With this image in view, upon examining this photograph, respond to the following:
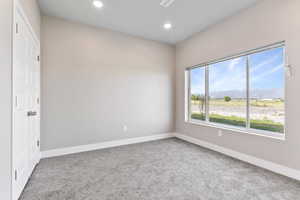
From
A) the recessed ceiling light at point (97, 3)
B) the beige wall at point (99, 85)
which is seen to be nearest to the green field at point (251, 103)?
the beige wall at point (99, 85)

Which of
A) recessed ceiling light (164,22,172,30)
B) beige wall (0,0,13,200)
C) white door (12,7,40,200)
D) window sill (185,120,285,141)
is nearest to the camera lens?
beige wall (0,0,13,200)

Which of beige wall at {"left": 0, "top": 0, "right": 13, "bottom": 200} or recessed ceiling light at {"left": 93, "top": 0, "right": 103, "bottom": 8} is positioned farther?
recessed ceiling light at {"left": 93, "top": 0, "right": 103, "bottom": 8}

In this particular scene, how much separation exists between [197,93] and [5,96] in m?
3.84

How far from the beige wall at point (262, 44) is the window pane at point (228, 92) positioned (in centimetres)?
29

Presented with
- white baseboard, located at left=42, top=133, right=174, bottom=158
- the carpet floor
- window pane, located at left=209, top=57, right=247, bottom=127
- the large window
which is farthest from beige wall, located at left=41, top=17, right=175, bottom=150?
window pane, located at left=209, top=57, right=247, bottom=127

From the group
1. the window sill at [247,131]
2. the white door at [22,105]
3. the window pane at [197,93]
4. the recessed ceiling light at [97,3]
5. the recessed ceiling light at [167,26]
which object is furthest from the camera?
the window pane at [197,93]

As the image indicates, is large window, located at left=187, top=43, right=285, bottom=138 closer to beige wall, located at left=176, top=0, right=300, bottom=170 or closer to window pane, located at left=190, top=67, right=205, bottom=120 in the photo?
window pane, located at left=190, top=67, right=205, bottom=120

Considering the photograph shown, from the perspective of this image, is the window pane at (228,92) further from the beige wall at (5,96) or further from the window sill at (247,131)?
the beige wall at (5,96)

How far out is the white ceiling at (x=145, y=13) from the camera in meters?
2.67

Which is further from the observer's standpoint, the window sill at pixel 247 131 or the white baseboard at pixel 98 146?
the white baseboard at pixel 98 146

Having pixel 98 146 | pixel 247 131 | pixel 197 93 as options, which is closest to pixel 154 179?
pixel 98 146

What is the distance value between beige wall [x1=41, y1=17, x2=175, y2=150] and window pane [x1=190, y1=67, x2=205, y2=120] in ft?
2.33

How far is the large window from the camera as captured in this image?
2.56 meters

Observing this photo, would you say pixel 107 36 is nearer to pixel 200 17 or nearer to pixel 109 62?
pixel 109 62
